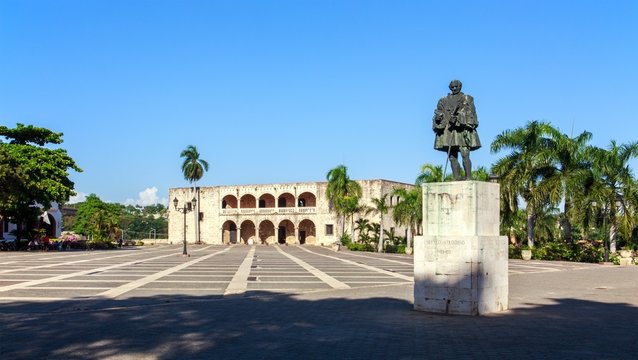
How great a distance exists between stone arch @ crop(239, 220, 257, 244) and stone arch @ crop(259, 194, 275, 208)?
2289mm

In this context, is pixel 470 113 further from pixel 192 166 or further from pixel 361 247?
pixel 192 166

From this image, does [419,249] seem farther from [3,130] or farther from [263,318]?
[3,130]

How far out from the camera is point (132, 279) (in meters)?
17.0

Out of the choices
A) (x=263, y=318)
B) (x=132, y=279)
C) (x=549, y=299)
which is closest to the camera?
(x=263, y=318)

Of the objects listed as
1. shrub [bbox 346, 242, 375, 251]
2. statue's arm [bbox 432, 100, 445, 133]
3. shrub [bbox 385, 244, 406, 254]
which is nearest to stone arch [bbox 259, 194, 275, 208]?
shrub [bbox 346, 242, 375, 251]

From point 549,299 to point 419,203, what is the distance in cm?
2601

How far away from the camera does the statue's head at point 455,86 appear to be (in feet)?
34.8

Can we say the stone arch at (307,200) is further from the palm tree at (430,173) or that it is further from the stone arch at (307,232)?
the palm tree at (430,173)

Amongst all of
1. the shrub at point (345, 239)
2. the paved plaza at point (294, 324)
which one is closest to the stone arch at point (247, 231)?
the shrub at point (345, 239)

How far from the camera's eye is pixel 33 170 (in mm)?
37188

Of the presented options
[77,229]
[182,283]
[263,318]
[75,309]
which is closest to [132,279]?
[182,283]

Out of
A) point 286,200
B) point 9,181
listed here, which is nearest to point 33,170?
point 9,181

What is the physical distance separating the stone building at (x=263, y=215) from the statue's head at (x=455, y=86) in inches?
1826

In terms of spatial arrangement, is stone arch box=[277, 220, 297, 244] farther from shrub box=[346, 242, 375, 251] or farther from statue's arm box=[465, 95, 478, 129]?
statue's arm box=[465, 95, 478, 129]
